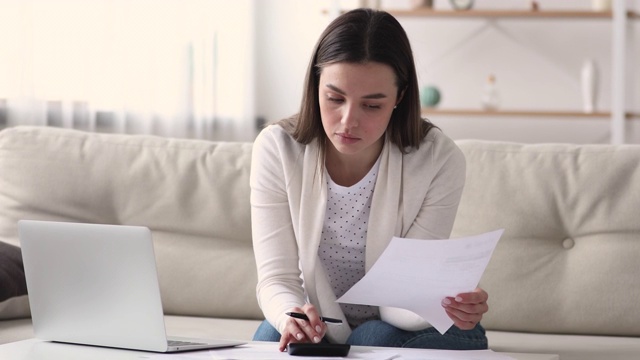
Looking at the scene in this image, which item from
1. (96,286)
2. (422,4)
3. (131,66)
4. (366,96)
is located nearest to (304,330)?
(96,286)

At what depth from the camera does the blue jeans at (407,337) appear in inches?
62.1

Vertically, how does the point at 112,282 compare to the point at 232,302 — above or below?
above

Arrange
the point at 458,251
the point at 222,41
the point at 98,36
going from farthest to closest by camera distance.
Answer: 1. the point at 222,41
2. the point at 98,36
3. the point at 458,251

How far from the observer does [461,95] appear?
4.34 meters

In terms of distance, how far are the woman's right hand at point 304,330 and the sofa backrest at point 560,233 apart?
0.73m

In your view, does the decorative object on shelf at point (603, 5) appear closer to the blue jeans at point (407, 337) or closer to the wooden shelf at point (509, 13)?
the wooden shelf at point (509, 13)

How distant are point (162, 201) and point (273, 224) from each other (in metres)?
0.59

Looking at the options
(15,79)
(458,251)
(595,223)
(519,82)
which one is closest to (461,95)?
(519,82)

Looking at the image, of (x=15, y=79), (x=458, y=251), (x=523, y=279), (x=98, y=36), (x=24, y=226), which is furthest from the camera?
(x=98, y=36)

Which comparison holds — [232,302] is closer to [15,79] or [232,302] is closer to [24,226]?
[24,226]

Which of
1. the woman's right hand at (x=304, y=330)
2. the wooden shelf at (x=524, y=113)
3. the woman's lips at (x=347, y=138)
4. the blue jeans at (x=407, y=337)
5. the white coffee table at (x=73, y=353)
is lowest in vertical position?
the wooden shelf at (x=524, y=113)

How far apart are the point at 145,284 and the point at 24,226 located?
216 millimetres

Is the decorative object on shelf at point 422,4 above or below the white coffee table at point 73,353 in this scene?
above

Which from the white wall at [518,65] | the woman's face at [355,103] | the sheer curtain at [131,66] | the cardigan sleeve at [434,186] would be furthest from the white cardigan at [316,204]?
the white wall at [518,65]
